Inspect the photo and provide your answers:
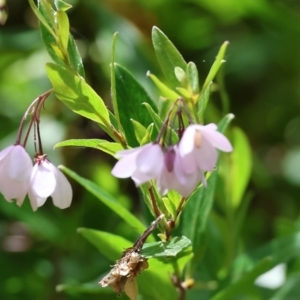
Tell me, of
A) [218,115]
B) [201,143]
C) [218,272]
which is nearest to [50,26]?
[201,143]

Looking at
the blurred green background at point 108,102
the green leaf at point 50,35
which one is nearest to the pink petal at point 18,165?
the green leaf at point 50,35

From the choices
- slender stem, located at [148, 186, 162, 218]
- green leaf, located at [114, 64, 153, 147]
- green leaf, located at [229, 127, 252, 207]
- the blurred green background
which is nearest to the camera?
slender stem, located at [148, 186, 162, 218]

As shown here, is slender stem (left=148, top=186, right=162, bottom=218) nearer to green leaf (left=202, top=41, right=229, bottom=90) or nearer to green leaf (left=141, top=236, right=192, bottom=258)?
green leaf (left=141, top=236, right=192, bottom=258)

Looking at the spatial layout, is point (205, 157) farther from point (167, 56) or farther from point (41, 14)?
point (41, 14)

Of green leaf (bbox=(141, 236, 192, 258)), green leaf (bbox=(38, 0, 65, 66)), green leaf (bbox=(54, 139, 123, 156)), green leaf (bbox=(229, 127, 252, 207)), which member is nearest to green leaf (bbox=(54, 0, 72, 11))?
green leaf (bbox=(38, 0, 65, 66))

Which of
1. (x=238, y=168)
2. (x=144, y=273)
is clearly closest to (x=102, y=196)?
(x=144, y=273)
